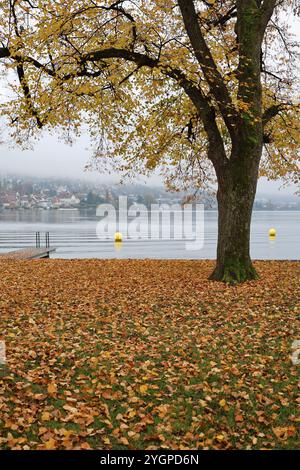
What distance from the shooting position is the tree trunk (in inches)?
533

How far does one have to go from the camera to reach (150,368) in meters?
7.08

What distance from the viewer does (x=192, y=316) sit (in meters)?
10.1

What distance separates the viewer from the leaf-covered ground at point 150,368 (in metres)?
5.15

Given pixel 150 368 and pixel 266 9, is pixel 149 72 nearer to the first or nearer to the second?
pixel 266 9

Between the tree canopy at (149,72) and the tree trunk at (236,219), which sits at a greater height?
the tree canopy at (149,72)

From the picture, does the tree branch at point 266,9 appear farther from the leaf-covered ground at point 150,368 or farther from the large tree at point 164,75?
the leaf-covered ground at point 150,368

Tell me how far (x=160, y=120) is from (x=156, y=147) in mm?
1719

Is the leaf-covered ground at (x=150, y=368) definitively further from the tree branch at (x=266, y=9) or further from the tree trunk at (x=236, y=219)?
the tree branch at (x=266, y=9)

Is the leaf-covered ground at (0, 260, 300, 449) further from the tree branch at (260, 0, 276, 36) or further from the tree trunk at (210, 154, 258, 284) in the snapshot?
the tree branch at (260, 0, 276, 36)

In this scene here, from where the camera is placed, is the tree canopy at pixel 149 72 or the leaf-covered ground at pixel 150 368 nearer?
the leaf-covered ground at pixel 150 368

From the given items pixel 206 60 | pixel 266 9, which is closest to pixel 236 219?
pixel 206 60

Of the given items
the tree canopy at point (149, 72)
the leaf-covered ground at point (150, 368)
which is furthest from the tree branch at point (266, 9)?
the leaf-covered ground at point (150, 368)

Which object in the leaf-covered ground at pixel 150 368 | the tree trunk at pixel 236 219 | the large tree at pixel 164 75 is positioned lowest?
the leaf-covered ground at pixel 150 368

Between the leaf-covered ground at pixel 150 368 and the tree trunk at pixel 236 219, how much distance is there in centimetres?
102
